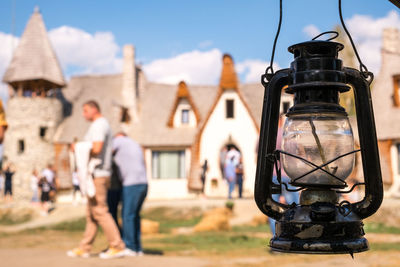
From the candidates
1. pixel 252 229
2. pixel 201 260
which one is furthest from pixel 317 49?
pixel 252 229

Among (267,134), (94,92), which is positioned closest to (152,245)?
(267,134)

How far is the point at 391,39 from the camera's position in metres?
32.6

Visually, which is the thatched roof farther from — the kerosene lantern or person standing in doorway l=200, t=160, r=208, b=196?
the kerosene lantern

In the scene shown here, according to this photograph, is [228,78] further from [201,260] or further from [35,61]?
[201,260]

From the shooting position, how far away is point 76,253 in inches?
313

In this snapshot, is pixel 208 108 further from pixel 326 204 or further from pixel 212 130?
pixel 326 204

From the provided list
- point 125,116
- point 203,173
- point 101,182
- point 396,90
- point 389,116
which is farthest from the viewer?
point 125,116

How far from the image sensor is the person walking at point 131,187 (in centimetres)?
819

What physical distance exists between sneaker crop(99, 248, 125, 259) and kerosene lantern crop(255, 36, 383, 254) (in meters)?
6.10

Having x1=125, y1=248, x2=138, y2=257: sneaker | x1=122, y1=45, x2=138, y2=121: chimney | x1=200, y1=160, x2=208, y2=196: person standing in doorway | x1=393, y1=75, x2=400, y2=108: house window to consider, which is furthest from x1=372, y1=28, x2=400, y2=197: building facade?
x1=125, y1=248, x2=138, y2=257: sneaker

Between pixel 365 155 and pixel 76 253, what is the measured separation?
6.70 metres

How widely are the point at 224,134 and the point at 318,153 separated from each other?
29178mm

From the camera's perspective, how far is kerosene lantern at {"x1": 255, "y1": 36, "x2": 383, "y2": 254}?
174 centimetres

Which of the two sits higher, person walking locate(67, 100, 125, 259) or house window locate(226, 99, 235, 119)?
house window locate(226, 99, 235, 119)
